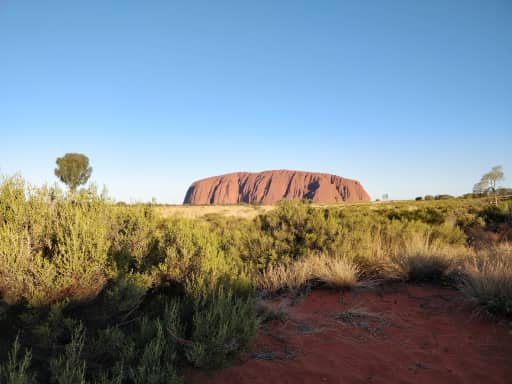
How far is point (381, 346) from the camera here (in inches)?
141

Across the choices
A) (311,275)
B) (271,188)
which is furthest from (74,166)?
(271,188)

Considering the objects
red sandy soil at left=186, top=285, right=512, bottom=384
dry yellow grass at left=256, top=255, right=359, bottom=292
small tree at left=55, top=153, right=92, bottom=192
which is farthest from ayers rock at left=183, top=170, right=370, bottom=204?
red sandy soil at left=186, top=285, right=512, bottom=384

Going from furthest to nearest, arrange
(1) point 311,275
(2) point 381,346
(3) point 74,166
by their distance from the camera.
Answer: (3) point 74,166 < (1) point 311,275 < (2) point 381,346

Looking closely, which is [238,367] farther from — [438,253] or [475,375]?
[438,253]

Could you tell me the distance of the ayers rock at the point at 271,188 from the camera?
5807 inches

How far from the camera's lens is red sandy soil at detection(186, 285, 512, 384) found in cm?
297

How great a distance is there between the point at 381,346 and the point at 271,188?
15295 centimetres

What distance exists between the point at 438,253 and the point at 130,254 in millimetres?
5756

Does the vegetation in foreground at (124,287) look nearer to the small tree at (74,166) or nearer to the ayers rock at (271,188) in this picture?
the small tree at (74,166)

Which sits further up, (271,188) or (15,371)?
(271,188)

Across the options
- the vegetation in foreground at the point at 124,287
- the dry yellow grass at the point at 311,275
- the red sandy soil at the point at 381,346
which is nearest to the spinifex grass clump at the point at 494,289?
the vegetation in foreground at the point at 124,287

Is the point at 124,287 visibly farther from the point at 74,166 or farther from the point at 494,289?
the point at 74,166

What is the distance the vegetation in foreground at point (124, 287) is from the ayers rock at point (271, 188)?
136m

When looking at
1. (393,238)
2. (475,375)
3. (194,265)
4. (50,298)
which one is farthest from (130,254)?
(393,238)
